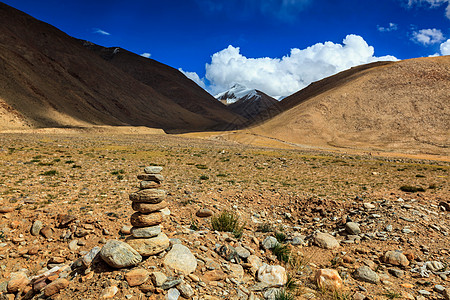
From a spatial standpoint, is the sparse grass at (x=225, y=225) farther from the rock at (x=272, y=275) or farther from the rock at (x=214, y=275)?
the rock at (x=214, y=275)

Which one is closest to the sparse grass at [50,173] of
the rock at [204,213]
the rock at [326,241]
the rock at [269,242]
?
the rock at [204,213]

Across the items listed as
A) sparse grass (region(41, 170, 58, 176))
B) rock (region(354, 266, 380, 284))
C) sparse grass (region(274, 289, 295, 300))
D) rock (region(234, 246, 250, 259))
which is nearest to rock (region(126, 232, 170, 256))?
rock (region(234, 246, 250, 259))

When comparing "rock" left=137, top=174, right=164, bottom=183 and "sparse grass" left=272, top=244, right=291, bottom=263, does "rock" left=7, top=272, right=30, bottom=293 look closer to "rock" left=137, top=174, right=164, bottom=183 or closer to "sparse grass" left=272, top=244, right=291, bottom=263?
"rock" left=137, top=174, right=164, bottom=183

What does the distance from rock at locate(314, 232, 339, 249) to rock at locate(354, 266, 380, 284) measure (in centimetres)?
161

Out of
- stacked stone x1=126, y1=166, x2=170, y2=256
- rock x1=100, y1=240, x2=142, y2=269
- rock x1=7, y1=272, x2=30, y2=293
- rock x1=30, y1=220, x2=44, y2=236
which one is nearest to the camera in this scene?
rock x1=100, y1=240, x2=142, y2=269

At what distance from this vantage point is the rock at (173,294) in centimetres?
591

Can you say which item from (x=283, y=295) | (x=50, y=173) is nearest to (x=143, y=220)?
(x=283, y=295)

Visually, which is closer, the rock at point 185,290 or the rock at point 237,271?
the rock at point 185,290

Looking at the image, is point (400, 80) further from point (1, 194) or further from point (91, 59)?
point (91, 59)

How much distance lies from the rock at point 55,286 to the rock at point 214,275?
11.4 ft

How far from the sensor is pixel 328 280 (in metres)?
7.53

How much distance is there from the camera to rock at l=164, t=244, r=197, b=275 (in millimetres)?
6879

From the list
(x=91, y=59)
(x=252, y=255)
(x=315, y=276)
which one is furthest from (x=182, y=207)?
(x=91, y=59)

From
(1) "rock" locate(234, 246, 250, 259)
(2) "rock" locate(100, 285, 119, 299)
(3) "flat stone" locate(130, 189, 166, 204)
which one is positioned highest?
(3) "flat stone" locate(130, 189, 166, 204)
